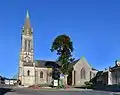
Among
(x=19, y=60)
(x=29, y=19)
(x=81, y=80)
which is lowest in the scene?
(x=81, y=80)

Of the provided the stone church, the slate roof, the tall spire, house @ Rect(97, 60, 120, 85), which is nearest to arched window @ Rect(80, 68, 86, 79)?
the stone church

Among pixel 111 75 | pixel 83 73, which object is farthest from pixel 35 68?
pixel 111 75

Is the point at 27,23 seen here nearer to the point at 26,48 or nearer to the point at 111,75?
the point at 26,48

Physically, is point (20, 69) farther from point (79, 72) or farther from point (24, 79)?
point (79, 72)

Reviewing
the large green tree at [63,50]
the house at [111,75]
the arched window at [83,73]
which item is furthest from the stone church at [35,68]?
the large green tree at [63,50]

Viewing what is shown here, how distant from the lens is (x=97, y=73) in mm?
113750

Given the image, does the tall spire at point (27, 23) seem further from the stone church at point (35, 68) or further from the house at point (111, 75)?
the house at point (111, 75)

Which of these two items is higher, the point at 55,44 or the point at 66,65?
the point at 55,44

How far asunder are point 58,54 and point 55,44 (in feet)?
10.2

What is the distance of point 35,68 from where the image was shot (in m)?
112

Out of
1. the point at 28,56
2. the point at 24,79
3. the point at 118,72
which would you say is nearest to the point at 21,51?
the point at 28,56

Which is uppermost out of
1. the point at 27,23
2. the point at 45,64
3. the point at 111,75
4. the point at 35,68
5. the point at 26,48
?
the point at 27,23

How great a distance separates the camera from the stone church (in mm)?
107812

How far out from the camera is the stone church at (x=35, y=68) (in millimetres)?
107812
